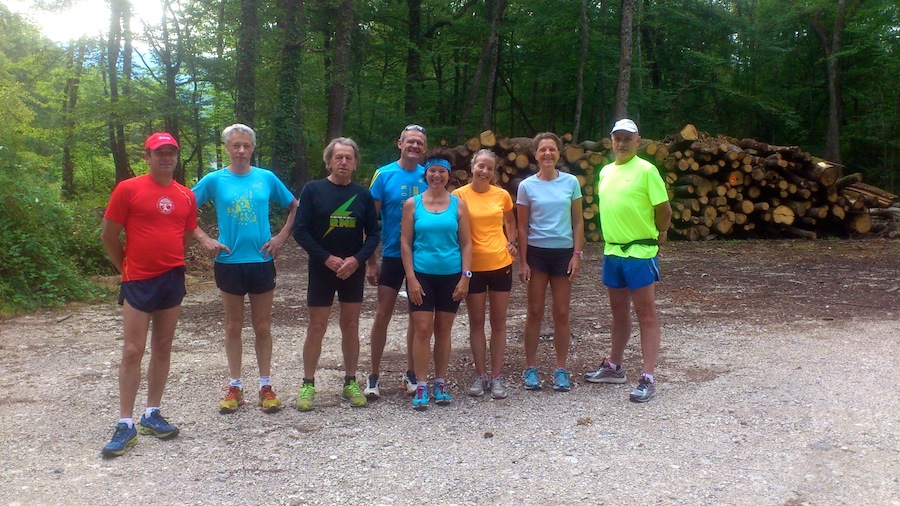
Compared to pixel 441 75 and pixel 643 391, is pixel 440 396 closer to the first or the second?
pixel 643 391

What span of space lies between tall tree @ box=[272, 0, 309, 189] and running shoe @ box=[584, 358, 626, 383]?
42.2ft

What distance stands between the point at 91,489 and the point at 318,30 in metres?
18.7

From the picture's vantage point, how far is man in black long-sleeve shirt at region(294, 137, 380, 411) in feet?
14.0

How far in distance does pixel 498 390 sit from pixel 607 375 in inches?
36.0

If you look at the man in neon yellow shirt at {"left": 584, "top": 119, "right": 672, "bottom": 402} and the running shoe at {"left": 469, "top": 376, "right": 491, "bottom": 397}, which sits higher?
the man in neon yellow shirt at {"left": 584, "top": 119, "right": 672, "bottom": 402}

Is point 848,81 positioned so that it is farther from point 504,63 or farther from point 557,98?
point 504,63

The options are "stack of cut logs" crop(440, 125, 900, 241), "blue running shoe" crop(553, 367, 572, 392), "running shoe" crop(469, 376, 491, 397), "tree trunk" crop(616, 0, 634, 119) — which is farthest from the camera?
"tree trunk" crop(616, 0, 634, 119)

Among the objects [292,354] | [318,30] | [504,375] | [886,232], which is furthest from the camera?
[318,30]

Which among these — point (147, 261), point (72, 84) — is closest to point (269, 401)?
point (147, 261)

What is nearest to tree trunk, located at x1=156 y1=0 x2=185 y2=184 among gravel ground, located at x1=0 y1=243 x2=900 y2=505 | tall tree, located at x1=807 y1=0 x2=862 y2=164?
gravel ground, located at x1=0 y1=243 x2=900 y2=505

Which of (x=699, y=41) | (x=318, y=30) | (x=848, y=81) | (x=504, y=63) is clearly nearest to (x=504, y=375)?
(x=318, y=30)

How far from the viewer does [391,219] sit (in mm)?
4566

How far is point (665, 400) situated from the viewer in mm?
4434

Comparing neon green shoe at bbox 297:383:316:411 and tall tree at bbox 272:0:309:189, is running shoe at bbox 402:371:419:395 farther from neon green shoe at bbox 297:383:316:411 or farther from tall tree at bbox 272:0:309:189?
tall tree at bbox 272:0:309:189
